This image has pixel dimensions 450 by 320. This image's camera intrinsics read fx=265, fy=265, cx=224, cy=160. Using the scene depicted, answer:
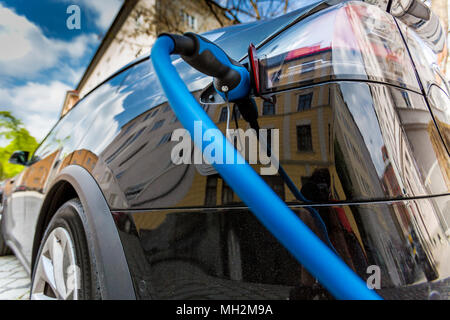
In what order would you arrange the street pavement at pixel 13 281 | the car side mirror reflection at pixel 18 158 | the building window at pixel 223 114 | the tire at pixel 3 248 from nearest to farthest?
1. the building window at pixel 223 114
2. the street pavement at pixel 13 281
3. the car side mirror reflection at pixel 18 158
4. the tire at pixel 3 248

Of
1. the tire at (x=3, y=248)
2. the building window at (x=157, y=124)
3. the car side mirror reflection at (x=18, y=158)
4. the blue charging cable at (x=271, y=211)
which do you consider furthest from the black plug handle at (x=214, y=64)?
the tire at (x=3, y=248)

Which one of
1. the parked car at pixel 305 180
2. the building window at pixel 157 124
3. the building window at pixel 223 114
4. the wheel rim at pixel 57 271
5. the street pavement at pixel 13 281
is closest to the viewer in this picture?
the parked car at pixel 305 180

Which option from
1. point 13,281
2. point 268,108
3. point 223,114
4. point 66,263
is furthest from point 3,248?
point 268,108

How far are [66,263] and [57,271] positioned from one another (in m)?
0.13

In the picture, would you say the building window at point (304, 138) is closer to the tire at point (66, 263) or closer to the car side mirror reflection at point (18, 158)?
the tire at point (66, 263)

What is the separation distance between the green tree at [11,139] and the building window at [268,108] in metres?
22.9

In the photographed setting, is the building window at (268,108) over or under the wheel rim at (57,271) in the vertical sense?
over

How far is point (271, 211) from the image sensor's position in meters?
0.59

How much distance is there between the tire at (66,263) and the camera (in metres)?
1.08

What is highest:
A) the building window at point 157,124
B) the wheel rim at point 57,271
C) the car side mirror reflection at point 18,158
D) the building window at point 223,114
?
the car side mirror reflection at point 18,158

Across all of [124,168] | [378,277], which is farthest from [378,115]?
[124,168]

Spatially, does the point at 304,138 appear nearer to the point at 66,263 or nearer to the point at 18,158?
the point at 66,263

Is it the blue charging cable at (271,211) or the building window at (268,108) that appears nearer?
the blue charging cable at (271,211)

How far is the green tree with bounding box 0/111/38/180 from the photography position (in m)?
19.2
